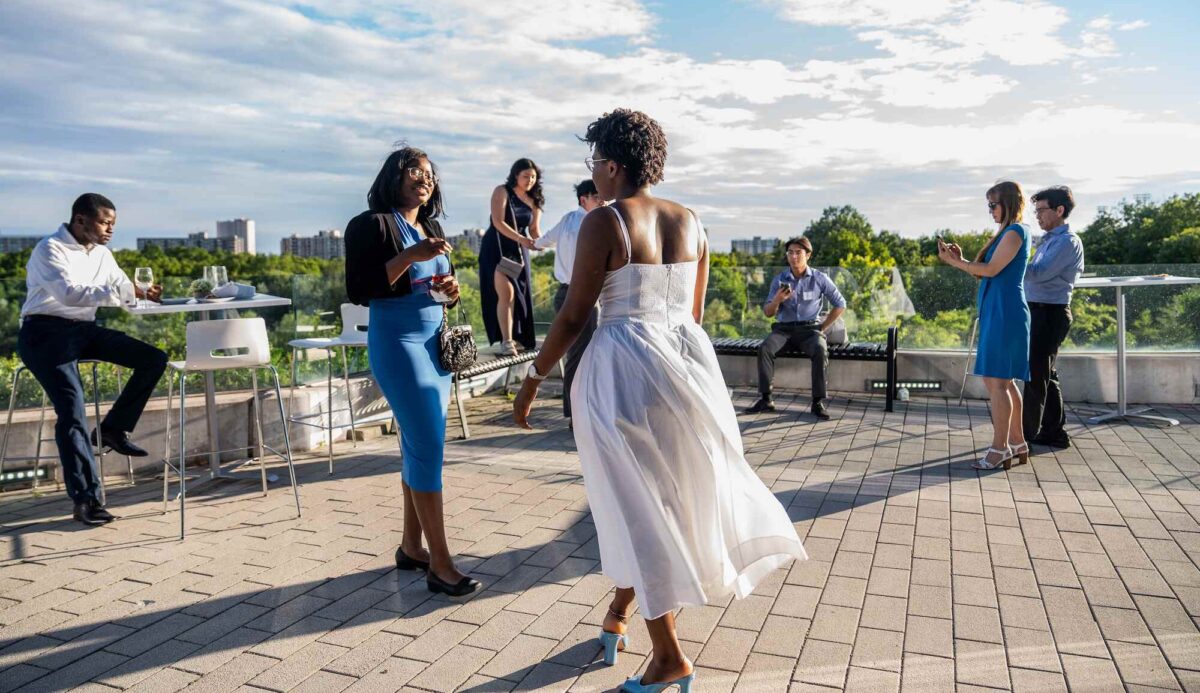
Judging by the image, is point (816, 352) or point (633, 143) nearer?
point (633, 143)

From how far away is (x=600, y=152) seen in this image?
295 cm

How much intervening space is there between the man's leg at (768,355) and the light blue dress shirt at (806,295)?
0.50 feet

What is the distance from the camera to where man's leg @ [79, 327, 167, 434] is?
517 centimetres

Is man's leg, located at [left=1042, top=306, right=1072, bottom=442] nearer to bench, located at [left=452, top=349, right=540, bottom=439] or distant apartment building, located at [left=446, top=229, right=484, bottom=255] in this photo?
bench, located at [left=452, top=349, right=540, bottom=439]

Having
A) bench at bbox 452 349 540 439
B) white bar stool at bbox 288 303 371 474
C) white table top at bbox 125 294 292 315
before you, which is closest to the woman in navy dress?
bench at bbox 452 349 540 439

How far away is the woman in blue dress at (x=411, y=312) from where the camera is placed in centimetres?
366

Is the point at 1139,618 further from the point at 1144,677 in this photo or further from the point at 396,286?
the point at 396,286

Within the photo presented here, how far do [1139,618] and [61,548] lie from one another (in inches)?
199

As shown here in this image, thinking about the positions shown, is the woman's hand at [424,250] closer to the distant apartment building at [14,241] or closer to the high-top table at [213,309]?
the high-top table at [213,309]

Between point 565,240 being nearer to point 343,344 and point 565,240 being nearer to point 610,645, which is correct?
point 343,344

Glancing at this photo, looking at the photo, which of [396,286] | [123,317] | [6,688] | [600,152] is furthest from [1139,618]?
[123,317]

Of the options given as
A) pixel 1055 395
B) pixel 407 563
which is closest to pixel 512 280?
pixel 407 563

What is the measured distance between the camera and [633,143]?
9.53 feet

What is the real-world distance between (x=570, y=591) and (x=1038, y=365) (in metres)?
4.32
